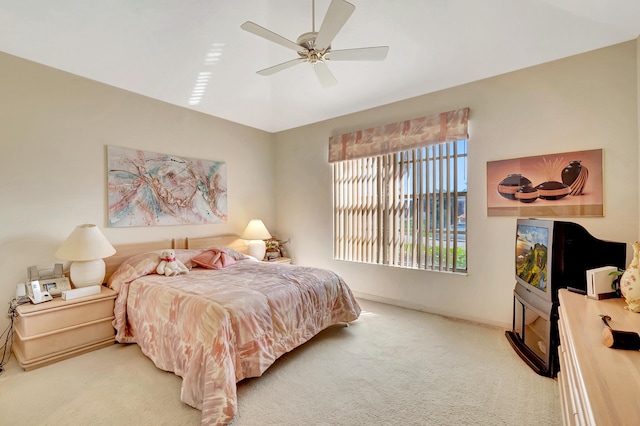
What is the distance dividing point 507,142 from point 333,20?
2274 mm

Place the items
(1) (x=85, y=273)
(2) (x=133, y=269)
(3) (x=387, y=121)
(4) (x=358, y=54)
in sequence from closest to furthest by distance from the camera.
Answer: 1. (4) (x=358, y=54)
2. (1) (x=85, y=273)
3. (2) (x=133, y=269)
4. (3) (x=387, y=121)

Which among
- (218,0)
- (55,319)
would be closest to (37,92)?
(218,0)

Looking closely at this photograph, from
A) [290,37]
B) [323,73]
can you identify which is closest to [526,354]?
[323,73]

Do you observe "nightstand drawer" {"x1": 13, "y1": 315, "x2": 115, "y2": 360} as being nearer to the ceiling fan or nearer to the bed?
the bed

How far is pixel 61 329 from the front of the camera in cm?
239

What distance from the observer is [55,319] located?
237 cm

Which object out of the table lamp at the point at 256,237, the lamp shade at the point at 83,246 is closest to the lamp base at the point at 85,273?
the lamp shade at the point at 83,246

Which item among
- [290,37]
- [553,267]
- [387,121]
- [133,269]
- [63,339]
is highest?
[290,37]

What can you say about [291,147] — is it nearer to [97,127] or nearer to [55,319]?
[97,127]

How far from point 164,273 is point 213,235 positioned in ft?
4.05

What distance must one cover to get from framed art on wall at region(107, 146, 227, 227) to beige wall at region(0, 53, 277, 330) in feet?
0.30

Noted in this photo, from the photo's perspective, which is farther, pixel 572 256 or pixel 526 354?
pixel 526 354

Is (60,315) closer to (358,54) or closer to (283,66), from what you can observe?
(283,66)

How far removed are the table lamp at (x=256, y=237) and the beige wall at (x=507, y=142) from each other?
0.98 m
